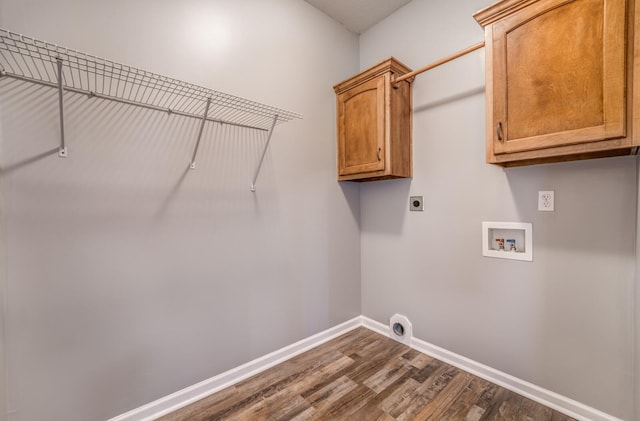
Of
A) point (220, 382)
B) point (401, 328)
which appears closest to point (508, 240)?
point (401, 328)

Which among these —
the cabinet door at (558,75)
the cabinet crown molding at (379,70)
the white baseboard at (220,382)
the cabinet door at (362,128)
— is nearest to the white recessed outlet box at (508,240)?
the cabinet door at (558,75)

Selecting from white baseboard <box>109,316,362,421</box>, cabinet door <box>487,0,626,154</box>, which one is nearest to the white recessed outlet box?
cabinet door <box>487,0,626,154</box>

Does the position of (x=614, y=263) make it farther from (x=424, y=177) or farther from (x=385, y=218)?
(x=385, y=218)

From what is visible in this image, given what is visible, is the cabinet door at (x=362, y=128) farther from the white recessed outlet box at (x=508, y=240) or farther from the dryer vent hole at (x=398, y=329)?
the dryer vent hole at (x=398, y=329)

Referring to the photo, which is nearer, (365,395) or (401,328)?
(365,395)

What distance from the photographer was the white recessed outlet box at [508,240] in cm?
157

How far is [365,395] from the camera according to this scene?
1598 millimetres

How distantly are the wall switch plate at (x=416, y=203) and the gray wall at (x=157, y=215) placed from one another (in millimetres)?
706

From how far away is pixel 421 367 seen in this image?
1.86m

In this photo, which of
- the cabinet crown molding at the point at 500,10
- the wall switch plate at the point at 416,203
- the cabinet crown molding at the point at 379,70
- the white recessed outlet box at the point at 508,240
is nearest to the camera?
Result: the cabinet crown molding at the point at 500,10

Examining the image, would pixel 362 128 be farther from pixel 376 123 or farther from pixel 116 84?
pixel 116 84

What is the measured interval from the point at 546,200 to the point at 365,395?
5.09 ft

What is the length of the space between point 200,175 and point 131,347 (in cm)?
100

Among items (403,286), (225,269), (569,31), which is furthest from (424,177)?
(225,269)
